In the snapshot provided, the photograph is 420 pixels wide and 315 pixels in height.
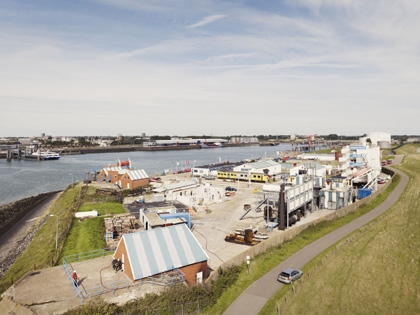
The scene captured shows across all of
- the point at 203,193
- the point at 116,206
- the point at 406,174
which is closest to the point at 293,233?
the point at 203,193

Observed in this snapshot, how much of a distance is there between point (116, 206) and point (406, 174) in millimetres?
64821

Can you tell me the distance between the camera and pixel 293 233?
1248 inches

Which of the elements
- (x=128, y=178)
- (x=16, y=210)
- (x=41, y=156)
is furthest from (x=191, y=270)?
(x=41, y=156)

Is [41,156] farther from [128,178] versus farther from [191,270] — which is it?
[191,270]

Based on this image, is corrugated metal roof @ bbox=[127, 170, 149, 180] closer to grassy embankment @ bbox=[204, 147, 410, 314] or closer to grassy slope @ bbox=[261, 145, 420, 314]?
grassy embankment @ bbox=[204, 147, 410, 314]

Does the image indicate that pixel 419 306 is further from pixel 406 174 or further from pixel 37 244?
pixel 406 174

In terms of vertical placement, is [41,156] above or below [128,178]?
below

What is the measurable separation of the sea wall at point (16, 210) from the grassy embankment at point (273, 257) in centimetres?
3951

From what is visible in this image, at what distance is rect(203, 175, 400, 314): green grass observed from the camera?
66.9ft

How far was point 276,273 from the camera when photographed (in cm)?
2384

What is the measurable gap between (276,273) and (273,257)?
3002 mm

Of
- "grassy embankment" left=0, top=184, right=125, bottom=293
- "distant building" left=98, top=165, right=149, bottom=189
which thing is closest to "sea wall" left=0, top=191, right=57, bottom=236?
"grassy embankment" left=0, top=184, right=125, bottom=293

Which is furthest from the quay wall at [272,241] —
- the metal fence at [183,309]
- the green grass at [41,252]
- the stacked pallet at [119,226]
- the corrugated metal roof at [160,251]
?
the green grass at [41,252]

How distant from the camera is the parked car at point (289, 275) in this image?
22.2m
